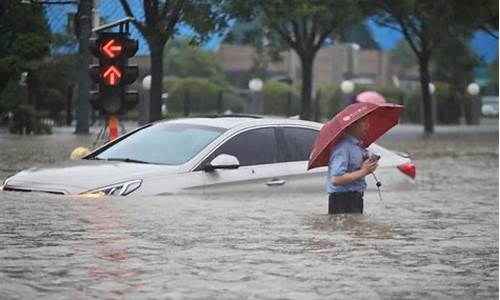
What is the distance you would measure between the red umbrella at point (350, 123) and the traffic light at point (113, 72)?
252 inches

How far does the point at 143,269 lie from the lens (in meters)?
7.90

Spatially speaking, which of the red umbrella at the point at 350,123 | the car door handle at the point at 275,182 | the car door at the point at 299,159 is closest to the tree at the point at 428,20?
the car door at the point at 299,159

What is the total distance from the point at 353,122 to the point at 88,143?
508 inches

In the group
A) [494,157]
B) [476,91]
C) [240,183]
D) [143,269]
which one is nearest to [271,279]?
[143,269]

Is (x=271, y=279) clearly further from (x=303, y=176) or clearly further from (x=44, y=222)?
(x=303, y=176)

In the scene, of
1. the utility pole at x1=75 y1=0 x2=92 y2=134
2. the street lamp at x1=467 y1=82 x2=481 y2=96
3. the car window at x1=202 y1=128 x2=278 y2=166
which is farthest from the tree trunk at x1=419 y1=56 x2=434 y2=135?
the car window at x1=202 y1=128 x2=278 y2=166

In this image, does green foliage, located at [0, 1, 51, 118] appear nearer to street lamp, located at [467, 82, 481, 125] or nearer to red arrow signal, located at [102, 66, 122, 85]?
red arrow signal, located at [102, 66, 122, 85]

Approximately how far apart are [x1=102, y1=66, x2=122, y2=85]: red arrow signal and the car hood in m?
4.70

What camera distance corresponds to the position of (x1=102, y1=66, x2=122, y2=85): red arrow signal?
1719cm

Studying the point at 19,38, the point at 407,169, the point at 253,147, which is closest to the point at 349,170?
the point at 253,147

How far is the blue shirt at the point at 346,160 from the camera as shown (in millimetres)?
10422

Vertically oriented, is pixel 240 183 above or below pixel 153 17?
below

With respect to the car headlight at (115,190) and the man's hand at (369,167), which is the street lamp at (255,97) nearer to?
the car headlight at (115,190)

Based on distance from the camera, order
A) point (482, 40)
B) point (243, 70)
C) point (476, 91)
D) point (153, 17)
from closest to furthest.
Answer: point (153, 17), point (482, 40), point (476, 91), point (243, 70)
